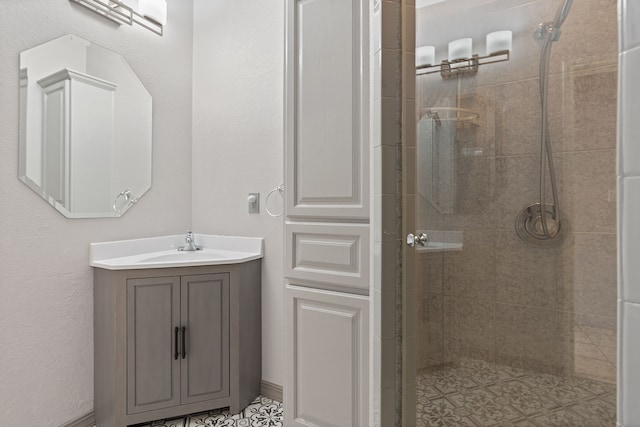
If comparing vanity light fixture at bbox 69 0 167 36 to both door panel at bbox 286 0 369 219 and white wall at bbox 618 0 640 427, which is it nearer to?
door panel at bbox 286 0 369 219

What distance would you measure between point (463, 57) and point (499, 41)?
127 millimetres

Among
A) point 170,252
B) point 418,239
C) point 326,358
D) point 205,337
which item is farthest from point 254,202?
point 418,239

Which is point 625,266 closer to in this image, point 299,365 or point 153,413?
point 299,365

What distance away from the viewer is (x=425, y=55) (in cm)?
125

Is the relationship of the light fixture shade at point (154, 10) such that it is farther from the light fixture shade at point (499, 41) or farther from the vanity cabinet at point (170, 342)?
the light fixture shade at point (499, 41)

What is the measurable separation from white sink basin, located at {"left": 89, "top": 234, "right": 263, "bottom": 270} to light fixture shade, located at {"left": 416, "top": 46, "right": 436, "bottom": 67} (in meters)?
1.42

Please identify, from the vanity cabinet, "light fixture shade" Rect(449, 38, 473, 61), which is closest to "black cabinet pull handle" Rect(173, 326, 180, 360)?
the vanity cabinet

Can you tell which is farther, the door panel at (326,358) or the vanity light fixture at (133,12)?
the vanity light fixture at (133,12)

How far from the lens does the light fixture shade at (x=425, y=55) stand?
122cm

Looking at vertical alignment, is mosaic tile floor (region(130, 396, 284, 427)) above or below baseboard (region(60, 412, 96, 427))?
below

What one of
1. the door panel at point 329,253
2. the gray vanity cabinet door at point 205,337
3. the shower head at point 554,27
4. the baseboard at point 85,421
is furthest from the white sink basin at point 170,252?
the shower head at point 554,27

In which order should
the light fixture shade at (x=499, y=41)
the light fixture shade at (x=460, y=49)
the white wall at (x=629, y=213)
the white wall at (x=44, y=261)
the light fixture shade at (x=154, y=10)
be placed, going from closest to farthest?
the white wall at (x=629, y=213) → the light fixture shade at (x=499, y=41) → the light fixture shade at (x=460, y=49) → the white wall at (x=44, y=261) → the light fixture shade at (x=154, y=10)

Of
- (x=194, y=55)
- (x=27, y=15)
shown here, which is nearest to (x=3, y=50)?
(x=27, y=15)

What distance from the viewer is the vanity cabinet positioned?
2.03 metres
